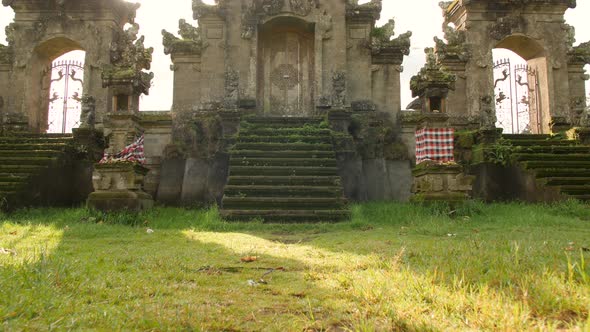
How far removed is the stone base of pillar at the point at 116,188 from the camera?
9.41m

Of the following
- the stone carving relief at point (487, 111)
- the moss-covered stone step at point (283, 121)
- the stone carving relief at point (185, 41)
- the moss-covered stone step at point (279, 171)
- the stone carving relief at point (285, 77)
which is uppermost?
the stone carving relief at point (185, 41)

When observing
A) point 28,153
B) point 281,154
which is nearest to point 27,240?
point 281,154

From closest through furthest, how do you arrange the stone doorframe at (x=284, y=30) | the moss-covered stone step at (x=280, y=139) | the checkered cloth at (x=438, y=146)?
the checkered cloth at (x=438, y=146)
the moss-covered stone step at (x=280, y=139)
the stone doorframe at (x=284, y=30)

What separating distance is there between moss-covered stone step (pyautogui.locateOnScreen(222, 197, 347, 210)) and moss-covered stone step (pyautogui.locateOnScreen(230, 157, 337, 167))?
1555 mm

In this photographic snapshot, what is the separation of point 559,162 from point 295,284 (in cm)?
1081

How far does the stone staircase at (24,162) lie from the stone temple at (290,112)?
5 centimetres

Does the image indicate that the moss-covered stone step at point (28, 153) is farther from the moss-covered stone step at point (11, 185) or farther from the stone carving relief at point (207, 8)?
the stone carving relief at point (207, 8)

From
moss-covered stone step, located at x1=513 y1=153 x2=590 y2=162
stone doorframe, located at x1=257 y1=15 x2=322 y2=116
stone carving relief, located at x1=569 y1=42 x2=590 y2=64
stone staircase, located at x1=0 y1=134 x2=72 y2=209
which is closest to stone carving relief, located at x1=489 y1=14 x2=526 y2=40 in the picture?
stone carving relief, located at x1=569 y1=42 x2=590 y2=64

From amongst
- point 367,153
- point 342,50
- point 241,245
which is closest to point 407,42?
point 342,50

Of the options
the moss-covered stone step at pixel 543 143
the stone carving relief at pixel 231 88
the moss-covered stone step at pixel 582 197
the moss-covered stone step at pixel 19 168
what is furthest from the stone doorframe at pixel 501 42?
the moss-covered stone step at pixel 19 168

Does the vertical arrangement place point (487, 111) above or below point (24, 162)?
above

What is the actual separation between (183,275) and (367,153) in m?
9.73

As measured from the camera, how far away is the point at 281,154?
11.1 metres

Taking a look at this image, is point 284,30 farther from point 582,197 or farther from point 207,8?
point 582,197
